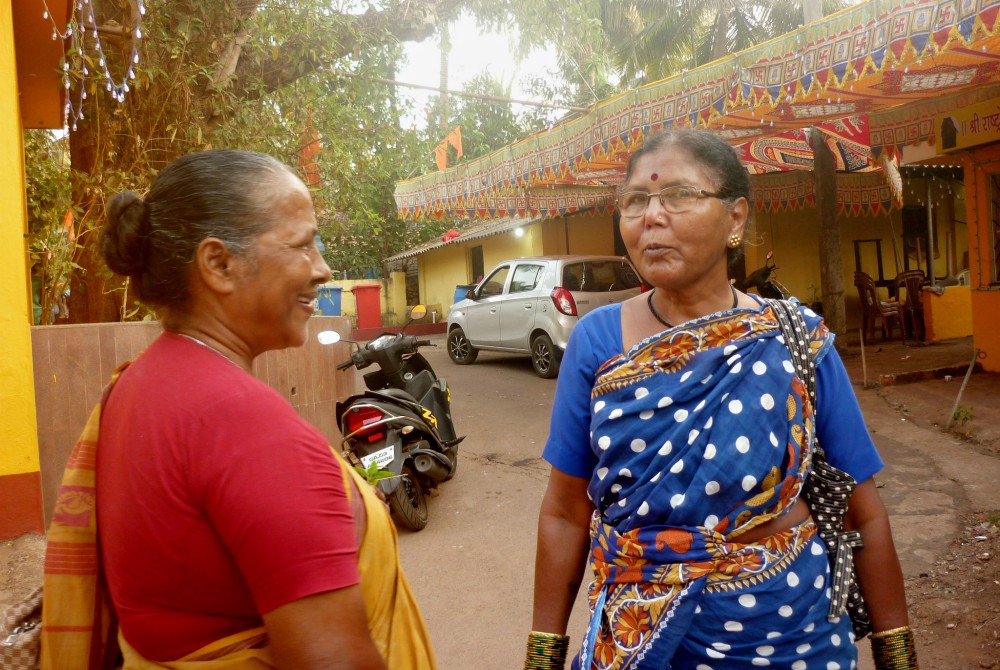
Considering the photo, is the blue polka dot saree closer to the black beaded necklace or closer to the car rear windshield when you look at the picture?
the black beaded necklace

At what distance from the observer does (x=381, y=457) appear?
507cm


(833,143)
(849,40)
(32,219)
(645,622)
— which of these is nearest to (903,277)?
(833,143)

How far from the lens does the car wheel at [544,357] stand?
10297 millimetres

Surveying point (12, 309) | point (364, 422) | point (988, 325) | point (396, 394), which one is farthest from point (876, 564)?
point (988, 325)

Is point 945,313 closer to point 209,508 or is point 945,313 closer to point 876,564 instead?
point 876,564

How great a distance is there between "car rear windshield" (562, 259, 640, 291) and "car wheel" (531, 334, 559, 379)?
2.60 ft

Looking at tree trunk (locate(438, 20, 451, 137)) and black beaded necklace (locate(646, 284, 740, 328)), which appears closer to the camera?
black beaded necklace (locate(646, 284, 740, 328))

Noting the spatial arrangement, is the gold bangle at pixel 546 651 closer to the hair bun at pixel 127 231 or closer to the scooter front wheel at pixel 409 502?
the hair bun at pixel 127 231

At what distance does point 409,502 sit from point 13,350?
2405 mm

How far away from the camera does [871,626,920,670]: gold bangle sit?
162 centimetres

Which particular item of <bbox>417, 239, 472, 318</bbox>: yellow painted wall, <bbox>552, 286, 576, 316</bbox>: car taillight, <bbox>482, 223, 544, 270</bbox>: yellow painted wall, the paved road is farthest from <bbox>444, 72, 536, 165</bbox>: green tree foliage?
the paved road

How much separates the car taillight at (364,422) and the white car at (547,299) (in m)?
5.00

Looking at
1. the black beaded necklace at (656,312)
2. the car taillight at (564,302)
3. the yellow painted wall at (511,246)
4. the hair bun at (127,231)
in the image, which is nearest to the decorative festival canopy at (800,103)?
the car taillight at (564,302)

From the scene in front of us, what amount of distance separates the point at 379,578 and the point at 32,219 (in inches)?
222
